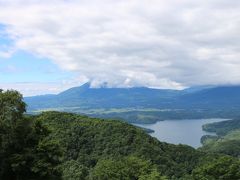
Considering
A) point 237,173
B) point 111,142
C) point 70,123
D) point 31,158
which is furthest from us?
point 70,123

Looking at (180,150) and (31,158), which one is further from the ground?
(31,158)

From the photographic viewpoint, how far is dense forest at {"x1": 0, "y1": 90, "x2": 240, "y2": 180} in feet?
88.9

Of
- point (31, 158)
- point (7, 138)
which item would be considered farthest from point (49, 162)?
point (7, 138)

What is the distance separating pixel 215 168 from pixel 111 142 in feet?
138

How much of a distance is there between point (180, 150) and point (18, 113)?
6809 centimetres

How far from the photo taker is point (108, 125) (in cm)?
9100

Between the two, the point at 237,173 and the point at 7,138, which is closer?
the point at 7,138

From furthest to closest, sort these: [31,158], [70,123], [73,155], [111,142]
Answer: [70,123] < [111,142] < [73,155] < [31,158]

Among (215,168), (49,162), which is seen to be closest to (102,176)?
(215,168)

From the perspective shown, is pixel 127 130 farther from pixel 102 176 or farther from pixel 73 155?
pixel 102 176

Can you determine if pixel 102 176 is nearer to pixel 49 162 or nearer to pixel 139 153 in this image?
pixel 49 162

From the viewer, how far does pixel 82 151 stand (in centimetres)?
7681

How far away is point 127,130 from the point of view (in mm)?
89688

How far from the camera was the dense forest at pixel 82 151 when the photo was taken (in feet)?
88.9
